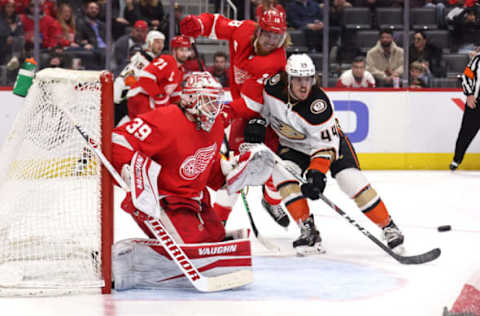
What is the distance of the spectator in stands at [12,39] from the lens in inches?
263

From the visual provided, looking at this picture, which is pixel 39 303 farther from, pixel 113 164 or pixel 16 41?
pixel 16 41

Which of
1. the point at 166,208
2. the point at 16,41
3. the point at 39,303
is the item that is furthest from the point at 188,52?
the point at 39,303

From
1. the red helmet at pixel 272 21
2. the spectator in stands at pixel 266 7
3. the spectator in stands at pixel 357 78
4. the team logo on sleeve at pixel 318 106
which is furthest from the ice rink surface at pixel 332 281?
the spectator in stands at pixel 357 78

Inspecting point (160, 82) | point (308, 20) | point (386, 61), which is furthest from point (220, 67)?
point (386, 61)

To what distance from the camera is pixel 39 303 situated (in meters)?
2.59

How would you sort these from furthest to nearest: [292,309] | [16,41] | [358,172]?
[16,41], [358,172], [292,309]

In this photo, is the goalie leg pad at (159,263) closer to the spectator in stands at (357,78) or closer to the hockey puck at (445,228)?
the hockey puck at (445,228)

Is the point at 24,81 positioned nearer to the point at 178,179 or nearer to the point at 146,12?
the point at 178,179

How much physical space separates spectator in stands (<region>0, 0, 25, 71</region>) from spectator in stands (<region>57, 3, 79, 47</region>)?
0.33m

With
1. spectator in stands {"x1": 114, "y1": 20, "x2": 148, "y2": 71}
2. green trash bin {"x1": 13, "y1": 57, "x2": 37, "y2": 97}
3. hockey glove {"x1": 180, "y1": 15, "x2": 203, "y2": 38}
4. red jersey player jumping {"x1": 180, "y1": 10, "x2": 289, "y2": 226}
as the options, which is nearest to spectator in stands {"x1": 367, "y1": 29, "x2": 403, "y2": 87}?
spectator in stands {"x1": 114, "y1": 20, "x2": 148, "y2": 71}

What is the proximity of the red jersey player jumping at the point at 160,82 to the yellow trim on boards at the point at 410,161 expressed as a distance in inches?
76.0

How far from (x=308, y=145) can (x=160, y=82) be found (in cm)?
231

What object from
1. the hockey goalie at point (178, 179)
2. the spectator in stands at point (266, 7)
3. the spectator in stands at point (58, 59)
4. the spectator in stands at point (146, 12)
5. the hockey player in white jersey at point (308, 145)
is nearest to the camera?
the hockey goalie at point (178, 179)

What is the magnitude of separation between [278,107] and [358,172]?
0.45 metres
